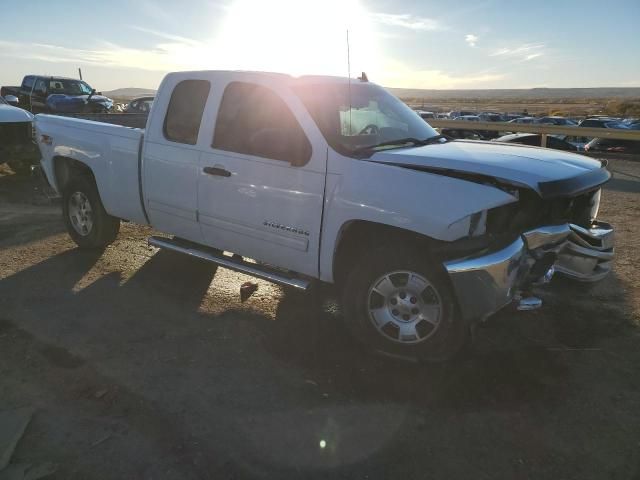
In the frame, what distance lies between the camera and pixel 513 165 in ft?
10.8

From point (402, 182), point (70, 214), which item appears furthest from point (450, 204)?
point (70, 214)

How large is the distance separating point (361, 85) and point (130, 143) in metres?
2.32

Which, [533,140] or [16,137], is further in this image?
[533,140]

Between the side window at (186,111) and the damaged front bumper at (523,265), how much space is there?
8.48 ft

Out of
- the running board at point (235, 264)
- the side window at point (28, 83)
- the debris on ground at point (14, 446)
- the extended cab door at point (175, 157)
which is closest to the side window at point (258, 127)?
the extended cab door at point (175, 157)

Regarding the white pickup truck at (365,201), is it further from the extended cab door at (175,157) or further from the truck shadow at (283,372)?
the truck shadow at (283,372)

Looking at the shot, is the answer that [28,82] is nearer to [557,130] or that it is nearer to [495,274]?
[557,130]

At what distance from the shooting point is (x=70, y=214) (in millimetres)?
5938

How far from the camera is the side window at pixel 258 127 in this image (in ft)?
12.3

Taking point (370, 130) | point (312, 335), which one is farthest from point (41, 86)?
point (312, 335)

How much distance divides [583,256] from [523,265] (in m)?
0.62

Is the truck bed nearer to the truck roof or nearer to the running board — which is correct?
the running board

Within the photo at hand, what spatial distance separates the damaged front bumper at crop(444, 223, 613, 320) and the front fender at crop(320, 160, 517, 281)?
9.8 inches

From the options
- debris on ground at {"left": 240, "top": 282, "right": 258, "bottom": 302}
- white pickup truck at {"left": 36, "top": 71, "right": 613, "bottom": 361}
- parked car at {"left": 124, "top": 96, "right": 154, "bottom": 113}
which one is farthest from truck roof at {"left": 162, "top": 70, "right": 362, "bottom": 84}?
parked car at {"left": 124, "top": 96, "right": 154, "bottom": 113}
